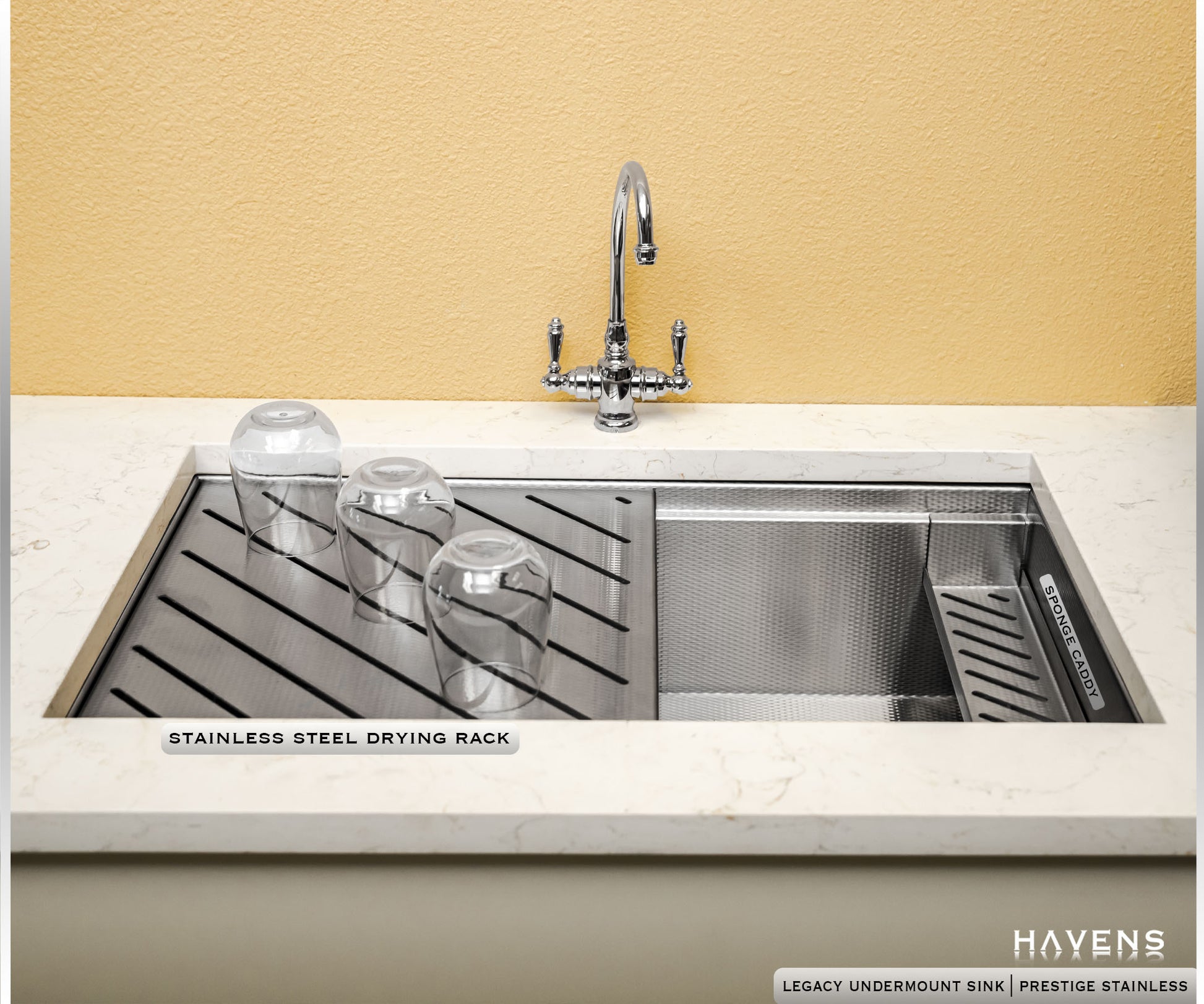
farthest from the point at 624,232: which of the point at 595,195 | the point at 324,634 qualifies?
the point at 324,634

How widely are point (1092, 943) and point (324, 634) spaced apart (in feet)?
2.50

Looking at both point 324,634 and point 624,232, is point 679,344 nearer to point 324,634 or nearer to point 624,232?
point 624,232

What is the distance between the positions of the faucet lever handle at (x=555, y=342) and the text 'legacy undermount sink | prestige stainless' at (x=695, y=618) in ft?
0.50

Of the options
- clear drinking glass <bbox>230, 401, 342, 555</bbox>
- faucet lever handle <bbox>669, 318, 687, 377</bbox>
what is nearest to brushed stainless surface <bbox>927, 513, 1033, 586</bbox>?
faucet lever handle <bbox>669, 318, 687, 377</bbox>

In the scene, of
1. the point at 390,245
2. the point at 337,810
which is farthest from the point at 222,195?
the point at 337,810

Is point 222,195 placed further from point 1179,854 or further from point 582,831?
point 1179,854

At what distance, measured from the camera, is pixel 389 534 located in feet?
4.05

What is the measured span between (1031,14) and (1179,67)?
197 mm

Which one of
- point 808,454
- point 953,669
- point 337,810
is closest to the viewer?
point 337,810

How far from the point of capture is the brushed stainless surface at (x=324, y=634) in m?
1.08

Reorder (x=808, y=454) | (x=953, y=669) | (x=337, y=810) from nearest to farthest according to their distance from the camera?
(x=337, y=810) → (x=953, y=669) → (x=808, y=454)

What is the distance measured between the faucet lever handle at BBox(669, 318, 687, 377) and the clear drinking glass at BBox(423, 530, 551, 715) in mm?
480

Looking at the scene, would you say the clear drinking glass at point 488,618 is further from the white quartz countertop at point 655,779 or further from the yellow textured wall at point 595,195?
the yellow textured wall at point 595,195

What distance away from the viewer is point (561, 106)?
4.68 feet
